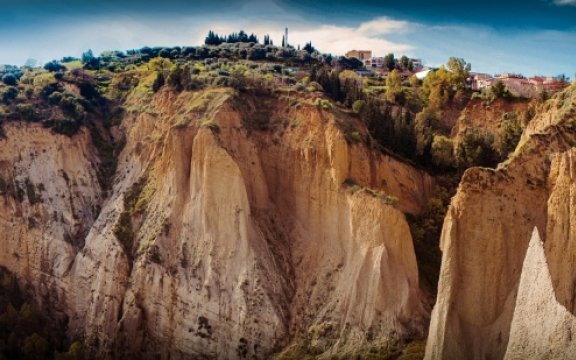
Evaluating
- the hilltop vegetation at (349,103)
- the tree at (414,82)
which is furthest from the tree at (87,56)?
the tree at (414,82)

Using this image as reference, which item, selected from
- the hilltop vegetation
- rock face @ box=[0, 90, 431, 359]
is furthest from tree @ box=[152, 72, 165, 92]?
rock face @ box=[0, 90, 431, 359]

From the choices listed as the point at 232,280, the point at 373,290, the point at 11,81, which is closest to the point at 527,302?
the point at 373,290

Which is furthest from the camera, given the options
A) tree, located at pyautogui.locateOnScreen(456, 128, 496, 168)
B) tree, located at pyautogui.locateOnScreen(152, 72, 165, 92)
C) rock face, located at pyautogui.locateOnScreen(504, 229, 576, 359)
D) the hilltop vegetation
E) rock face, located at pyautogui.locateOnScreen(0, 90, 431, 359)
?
tree, located at pyautogui.locateOnScreen(152, 72, 165, 92)

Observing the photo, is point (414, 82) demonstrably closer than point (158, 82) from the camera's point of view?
No

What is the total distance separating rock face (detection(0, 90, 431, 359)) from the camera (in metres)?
32.2

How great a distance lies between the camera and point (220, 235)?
35719mm

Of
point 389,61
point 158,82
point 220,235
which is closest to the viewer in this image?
point 220,235

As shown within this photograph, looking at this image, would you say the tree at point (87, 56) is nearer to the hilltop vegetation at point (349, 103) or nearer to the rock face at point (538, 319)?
the hilltop vegetation at point (349, 103)

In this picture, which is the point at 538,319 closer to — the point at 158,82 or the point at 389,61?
the point at 158,82

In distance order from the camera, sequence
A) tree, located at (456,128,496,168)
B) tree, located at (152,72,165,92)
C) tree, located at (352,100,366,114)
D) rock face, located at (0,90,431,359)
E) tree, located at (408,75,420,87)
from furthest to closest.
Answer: tree, located at (408,75,420,87), tree, located at (152,72,165,92), tree, located at (352,100,366,114), tree, located at (456,128,496,168), rock face, located at (0,90,431,359)

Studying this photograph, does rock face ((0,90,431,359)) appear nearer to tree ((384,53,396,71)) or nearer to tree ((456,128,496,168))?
tree ((456,128,496,168))

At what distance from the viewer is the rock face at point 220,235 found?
32219mm

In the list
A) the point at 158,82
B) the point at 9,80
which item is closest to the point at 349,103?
the point at 158,82

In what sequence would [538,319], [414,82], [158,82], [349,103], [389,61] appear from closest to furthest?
[538,319] → [349,103] → [158,82] → [414,82] → [389,61]
